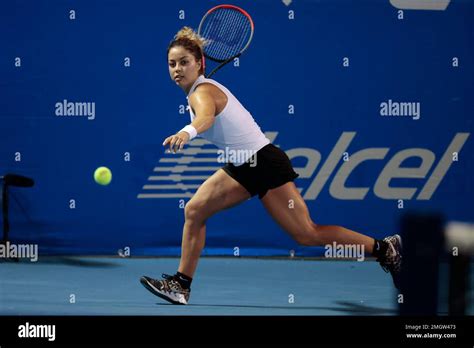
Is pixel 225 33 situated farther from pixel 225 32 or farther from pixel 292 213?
pixel 292 213

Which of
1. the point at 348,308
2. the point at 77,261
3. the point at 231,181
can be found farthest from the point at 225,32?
the point at 77,261

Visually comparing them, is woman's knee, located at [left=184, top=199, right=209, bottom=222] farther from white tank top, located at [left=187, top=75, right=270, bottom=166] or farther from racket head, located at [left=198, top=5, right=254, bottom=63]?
racket head, located at [left=198, top=5, right=254, bottom=63]

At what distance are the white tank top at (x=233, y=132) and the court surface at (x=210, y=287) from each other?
1030 millimetres

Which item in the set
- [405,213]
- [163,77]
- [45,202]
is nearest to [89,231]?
[45,202]

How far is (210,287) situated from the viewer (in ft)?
24.4

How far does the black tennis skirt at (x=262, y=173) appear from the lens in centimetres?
627

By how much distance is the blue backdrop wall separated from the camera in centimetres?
845

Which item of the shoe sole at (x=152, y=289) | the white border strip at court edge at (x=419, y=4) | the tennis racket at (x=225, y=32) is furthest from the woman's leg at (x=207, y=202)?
the white border strip at court edge at (x=419, y=4)

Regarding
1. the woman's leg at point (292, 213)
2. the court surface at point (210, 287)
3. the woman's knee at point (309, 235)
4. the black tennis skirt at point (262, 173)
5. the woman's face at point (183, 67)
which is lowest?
the court surface at point (210, 287)

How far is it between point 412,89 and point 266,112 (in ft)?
4.22

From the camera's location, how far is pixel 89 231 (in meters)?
8.55

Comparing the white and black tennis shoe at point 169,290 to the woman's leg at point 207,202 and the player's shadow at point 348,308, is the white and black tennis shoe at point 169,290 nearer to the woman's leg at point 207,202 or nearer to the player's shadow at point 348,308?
the player's shadow at point 348,308

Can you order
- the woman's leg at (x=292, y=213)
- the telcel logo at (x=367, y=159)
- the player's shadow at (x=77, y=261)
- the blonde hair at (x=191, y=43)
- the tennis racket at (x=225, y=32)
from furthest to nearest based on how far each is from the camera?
1. the telcel logo at (x=367, y=159)
2. the player's shadow at (x=77, y=261)
3. the tennis racket at (x=225, y=32)
4. the blonde hair at (x=191, y=43)
5. the woman's leg at (x=292, y=213)

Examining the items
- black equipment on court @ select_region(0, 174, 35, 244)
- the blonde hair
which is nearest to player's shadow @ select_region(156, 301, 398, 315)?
the blonde hair
